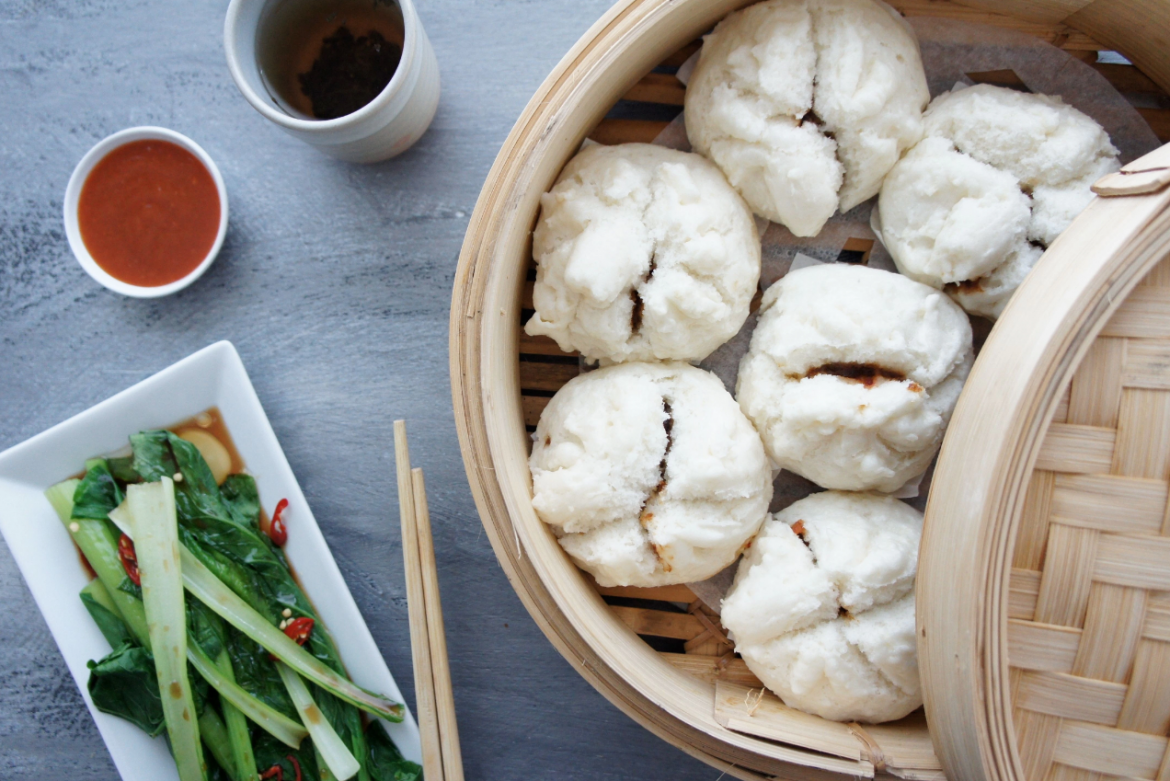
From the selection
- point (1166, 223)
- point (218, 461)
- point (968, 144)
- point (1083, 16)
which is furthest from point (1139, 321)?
point (218, 461)

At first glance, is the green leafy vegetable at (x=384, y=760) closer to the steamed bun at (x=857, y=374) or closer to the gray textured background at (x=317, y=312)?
the gray textured background at (x=317, y=312)

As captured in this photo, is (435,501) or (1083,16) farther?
(435,501)

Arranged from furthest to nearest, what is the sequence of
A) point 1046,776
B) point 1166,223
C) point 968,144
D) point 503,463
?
1. point 968,144
2. point 503,463
3. point 1046,776
4. point 1166,223

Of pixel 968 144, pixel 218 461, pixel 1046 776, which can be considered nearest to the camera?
pixel 1046 776

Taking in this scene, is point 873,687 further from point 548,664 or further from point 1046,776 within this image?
point 548,664

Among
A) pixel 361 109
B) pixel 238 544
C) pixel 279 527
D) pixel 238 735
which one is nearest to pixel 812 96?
pixel 361 109

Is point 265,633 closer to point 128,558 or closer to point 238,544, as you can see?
point 238,544

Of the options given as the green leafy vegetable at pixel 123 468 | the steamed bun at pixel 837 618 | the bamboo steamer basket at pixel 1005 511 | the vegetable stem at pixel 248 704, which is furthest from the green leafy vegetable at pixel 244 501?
the steamed bun at pixel 837 618
